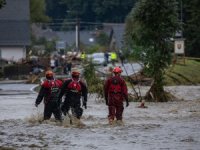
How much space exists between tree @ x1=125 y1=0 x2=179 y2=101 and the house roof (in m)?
48.4

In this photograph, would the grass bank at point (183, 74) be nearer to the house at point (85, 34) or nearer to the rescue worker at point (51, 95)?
the rescue worker at point (51, 95)

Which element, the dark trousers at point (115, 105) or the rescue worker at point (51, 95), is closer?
the dark trousers at point (115, 105)

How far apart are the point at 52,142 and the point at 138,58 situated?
733 inches

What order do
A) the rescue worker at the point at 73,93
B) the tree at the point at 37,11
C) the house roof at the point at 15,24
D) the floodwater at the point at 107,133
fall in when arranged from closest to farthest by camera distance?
the floodwater at the point at 107,133, the rescue worker at the point at 73,93, the house roof at the point at 15,24, the tree at the point at 37,11

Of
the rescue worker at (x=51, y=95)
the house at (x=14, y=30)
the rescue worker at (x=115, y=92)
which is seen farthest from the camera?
the house at (x=14, y=30)

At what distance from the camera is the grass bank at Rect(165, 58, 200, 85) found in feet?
162

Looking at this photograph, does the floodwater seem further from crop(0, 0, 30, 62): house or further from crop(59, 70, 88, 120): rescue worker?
crop(0, 0, 30, 62): house

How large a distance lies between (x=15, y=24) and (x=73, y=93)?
217ft

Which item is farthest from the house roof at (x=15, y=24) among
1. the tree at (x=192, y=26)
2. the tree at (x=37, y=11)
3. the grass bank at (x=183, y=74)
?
the grass bank at (x=183, y=74)

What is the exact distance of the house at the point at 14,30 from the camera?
3211 inches

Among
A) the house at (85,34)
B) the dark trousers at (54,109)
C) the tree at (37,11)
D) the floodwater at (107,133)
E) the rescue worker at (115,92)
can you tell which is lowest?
the floodwater at (107,133)

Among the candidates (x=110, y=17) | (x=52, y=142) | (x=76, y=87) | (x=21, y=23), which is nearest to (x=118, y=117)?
(x=76, y=87)

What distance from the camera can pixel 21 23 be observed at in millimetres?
84875

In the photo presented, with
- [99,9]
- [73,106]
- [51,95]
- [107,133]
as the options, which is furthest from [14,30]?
[107,133]
